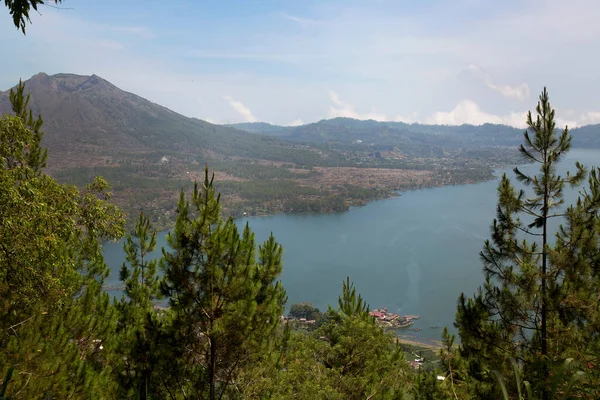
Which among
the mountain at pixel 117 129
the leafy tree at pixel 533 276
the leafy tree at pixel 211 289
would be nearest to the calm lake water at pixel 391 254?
the leafy tree at pixel 533 276

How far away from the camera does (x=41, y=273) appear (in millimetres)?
2379

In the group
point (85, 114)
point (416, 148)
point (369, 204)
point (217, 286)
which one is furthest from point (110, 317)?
point (416, 148)

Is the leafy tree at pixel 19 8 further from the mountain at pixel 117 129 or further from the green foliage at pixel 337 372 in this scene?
the mountain at pixel 117 129

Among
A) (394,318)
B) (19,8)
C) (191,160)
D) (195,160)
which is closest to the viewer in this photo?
(19,8)

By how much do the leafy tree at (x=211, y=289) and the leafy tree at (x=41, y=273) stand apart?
2.13 feet

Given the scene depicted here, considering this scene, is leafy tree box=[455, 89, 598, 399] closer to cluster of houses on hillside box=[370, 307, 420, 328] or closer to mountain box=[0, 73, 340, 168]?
cluster of houses on hillside box=[370, 307, 420, 328]

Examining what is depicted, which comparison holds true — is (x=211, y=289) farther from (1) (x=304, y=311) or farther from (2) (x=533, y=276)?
(1) (x=304, y=311)

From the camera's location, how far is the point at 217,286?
2734mm

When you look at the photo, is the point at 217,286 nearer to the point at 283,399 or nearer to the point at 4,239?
the point at 283,399

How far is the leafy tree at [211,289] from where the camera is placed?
2.69 metres

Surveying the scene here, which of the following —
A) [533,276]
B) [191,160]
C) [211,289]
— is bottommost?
[211,289]

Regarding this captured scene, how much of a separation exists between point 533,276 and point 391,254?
975 inches

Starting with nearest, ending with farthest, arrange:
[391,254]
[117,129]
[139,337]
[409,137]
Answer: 1. [139,337]
2. [391,254]
3. [117,129]
4. [409,137]

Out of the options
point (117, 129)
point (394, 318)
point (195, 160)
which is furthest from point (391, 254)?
point (117, 129)
